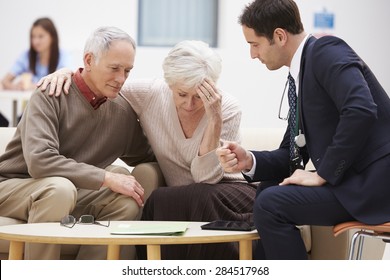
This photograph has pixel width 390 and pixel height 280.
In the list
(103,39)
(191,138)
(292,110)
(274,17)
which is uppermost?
(274,17)

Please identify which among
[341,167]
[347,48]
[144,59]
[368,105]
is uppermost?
[347,48]

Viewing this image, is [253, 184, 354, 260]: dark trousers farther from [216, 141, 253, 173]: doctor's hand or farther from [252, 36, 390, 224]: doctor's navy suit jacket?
[216, 141, 253, 173]: doctor's hand

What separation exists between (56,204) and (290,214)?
0.95 m

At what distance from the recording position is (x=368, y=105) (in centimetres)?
231

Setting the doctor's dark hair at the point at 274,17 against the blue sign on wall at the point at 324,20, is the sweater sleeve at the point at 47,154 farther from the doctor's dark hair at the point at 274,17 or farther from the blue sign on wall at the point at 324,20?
the blue sign on wall at the point at 324,20

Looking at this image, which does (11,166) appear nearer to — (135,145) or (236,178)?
→ (135,145)

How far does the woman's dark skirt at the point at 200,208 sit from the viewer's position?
2941 mm

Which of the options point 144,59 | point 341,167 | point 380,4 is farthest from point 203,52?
point 380,4

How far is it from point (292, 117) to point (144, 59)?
545 cm

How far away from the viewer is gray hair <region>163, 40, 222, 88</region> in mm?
3033

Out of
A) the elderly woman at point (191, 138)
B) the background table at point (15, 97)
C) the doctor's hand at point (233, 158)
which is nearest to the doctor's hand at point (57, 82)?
the elderly woman at point (191, 138)

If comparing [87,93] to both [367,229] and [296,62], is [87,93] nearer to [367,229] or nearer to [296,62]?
[296,62]

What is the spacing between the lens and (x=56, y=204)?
283 centimetres

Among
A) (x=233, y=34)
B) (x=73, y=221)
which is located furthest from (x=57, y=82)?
(x=233, y=34)
